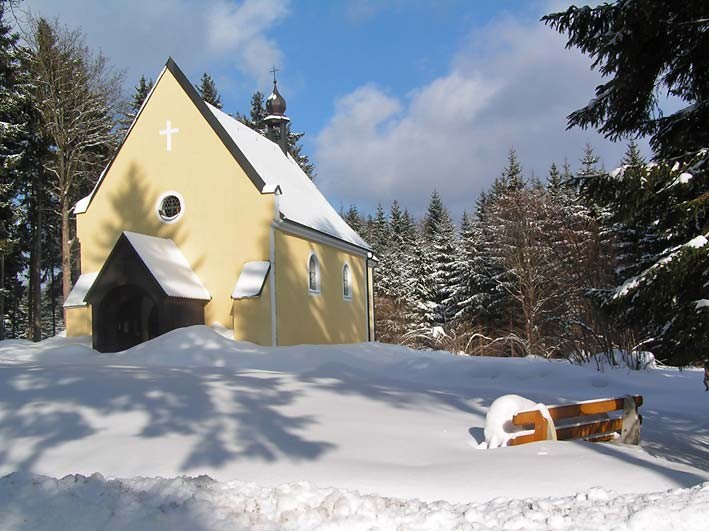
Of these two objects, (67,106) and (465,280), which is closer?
(67,106)

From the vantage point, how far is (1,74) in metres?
22.4

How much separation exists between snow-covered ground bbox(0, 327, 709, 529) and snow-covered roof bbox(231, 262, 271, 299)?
6.73 meters

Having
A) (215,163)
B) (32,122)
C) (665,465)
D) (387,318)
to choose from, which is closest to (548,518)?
(665,465)

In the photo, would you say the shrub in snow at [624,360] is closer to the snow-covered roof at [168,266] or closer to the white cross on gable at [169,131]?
the snow-covered roof at [168,266]

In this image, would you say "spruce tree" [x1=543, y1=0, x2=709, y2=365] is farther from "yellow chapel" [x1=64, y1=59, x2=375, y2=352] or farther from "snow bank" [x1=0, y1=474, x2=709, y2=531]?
"yellow chapel" [x1=64, y1=59, x2=375, y2=352]

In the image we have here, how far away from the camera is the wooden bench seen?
630 centimetres

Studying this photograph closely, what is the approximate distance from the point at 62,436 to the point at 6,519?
2.27 meters

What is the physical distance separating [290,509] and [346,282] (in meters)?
20.1

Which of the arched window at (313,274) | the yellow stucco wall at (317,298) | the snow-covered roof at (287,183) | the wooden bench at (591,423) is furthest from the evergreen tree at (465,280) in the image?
the wooden bench at (591,423)

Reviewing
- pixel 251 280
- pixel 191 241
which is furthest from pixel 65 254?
pixel 251 280

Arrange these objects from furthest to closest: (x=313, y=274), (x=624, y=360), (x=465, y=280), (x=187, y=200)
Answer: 1. (x=465, y=280)
2. (x=313, y=274)
3. (x=187, y=200)
4. (x=624, y=360)

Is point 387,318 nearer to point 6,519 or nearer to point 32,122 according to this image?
point 32,122

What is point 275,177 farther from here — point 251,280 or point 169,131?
point 251,280

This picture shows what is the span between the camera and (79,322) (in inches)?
754
